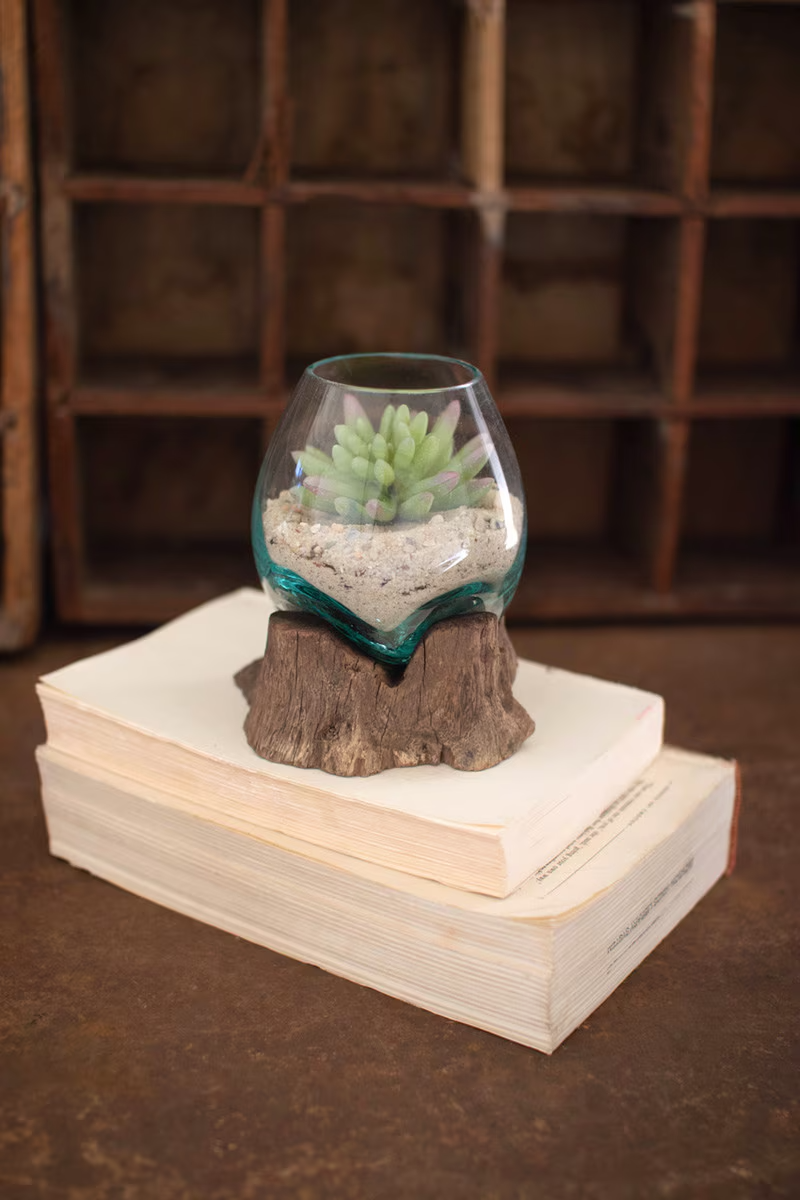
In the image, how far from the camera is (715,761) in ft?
4.51

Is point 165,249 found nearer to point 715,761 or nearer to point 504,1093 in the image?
point 715,761

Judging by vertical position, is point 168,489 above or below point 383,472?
below

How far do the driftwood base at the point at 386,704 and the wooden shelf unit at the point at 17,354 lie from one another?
2.67 feet

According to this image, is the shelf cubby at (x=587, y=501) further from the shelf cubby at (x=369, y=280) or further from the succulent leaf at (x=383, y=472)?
the succulent leaf at (x=383, y=472)

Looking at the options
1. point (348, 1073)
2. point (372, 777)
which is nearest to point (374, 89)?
point (372, 777)

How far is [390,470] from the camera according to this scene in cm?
114

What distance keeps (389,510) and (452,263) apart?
1.14 m

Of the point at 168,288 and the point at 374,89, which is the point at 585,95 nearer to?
the point at 374,89

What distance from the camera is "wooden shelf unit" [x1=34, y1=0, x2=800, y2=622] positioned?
1938mm

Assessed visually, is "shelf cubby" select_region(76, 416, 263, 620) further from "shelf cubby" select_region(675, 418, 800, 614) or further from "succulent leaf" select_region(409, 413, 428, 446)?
"succulent leaf" select_region(409, 413, 428, 446)

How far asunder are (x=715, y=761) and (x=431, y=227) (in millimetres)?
1176

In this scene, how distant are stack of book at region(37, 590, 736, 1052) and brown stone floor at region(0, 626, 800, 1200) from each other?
3 centimetres

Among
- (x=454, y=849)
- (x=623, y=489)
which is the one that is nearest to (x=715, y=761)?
(x=454, y=849)

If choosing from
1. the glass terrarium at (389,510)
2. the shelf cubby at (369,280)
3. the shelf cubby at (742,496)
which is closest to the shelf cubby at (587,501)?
the shelf cubby at (742,496)
